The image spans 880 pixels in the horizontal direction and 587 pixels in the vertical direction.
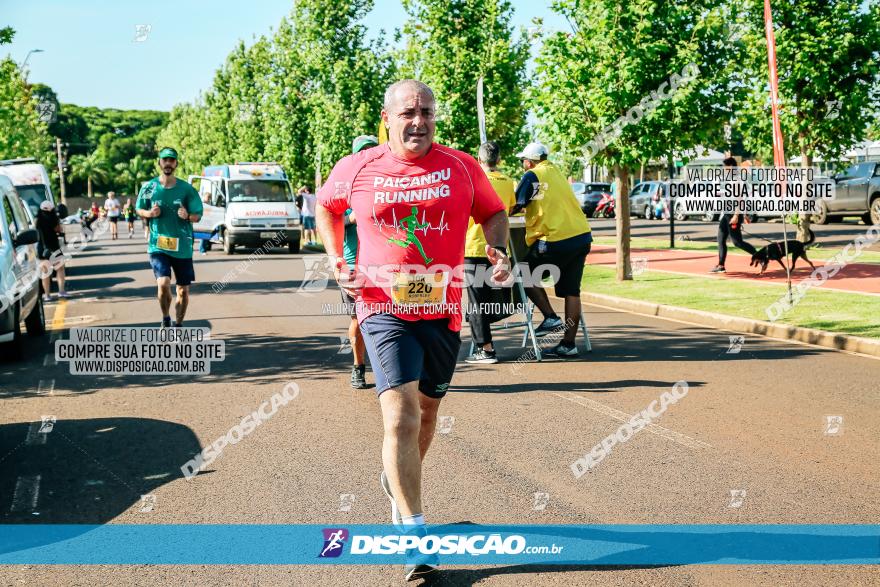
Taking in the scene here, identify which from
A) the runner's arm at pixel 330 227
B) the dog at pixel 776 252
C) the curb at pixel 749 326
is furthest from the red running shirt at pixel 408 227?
the dog at pixel 776 252

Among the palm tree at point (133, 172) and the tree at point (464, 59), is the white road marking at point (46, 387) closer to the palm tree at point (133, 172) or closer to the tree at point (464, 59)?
the tree at point (464, 59)

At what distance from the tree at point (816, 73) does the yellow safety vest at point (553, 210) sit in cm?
1227

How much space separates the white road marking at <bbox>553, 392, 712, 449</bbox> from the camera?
6.43m

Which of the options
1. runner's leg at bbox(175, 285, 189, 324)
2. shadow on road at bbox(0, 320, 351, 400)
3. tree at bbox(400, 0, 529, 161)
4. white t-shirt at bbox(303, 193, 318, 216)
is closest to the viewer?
shadow on road at bbox(0, 320, 351, 400)

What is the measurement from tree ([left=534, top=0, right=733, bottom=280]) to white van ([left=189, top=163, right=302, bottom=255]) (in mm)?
14727

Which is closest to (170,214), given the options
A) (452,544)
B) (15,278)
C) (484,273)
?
(15,278)

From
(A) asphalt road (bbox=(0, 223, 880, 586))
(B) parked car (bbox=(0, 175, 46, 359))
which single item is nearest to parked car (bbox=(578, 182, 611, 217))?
(B) parked car (bbox=(0, 175, 46, 359))

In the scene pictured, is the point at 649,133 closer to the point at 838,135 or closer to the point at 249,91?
the point at 838,135

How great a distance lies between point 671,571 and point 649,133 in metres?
13.1

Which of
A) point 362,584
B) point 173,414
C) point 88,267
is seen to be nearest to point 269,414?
point 173,414

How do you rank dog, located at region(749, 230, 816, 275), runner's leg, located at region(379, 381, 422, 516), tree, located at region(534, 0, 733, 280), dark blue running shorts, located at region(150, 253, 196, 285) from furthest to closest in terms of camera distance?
dog, located at region(749, 230, 816, 275) → tree, located at region(534, 0, 733, 280) → dark blue running shorts, located at region(150, 253, 196, 285) → runner's leg, located at region(379, 381, 422, 516)

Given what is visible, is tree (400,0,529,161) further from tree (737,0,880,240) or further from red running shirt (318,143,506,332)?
red running shirt (318,143,506,332)

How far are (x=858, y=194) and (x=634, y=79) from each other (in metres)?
18.8

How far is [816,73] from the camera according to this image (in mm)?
21016
